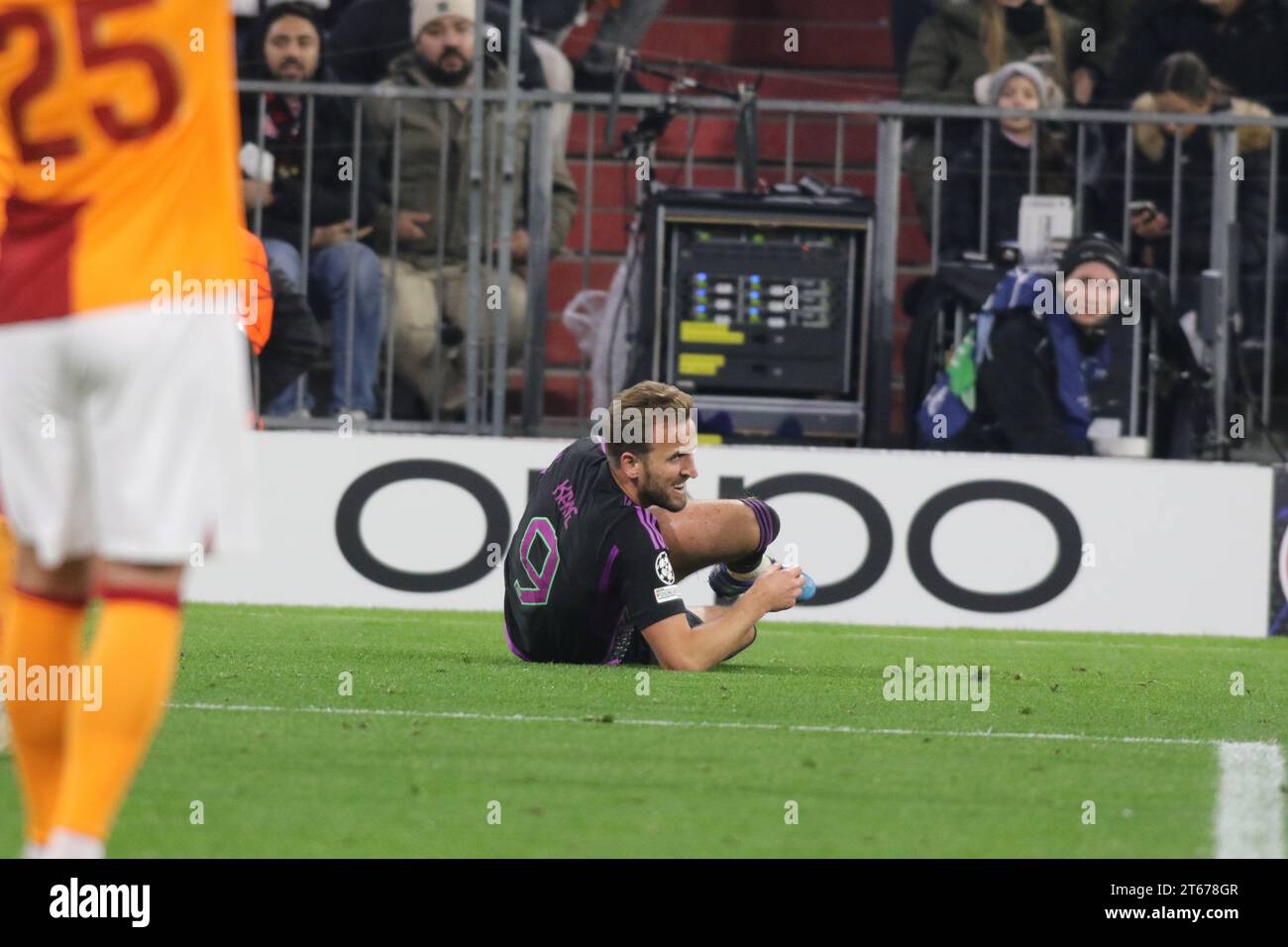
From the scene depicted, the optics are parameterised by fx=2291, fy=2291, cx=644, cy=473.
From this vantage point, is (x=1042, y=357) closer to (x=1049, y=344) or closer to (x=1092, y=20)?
(x=1049, y=344)

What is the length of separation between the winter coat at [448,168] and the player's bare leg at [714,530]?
4251 millimetres

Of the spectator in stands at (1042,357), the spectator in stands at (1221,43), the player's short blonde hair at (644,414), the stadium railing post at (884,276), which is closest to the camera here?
the player's short blonde hair at (644,414)

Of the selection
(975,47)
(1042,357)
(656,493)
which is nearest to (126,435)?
(656,493)

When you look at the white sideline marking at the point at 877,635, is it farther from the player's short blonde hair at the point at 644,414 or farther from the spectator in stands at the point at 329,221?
the player's short blonde hair at the point at 644,414

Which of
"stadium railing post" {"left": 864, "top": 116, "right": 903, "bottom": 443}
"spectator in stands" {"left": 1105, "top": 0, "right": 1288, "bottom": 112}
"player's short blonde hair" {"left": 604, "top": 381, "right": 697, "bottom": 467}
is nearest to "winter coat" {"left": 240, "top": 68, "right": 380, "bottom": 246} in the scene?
"stadium railing post" {"left": 864, "top": 116, "right": 903, "bottom": 443}

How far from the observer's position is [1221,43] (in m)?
13.7

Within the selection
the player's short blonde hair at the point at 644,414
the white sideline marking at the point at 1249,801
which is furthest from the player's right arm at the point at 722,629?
the white sideline marking at the point at 1249,801

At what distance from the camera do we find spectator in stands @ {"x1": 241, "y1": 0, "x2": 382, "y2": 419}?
12.3 meters

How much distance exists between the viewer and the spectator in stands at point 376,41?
1301 centimetres

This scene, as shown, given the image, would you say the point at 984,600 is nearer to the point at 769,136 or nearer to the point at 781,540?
the point at 781,540

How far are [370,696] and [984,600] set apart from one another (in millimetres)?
5164

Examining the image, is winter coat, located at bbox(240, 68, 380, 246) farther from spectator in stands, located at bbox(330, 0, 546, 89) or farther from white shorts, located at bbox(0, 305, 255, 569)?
white shorts, located at bbox(0, 305, 255, 569)
